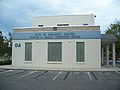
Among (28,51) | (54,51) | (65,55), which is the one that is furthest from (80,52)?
(28,51)

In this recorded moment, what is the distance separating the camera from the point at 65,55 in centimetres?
2909

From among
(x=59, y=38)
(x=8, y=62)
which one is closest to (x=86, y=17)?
(x=59, y=38)

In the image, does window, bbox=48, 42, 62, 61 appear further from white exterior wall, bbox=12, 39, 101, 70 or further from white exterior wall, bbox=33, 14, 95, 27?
white exterior wall, bbox=33, 14, 95, 27

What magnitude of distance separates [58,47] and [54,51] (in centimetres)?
72

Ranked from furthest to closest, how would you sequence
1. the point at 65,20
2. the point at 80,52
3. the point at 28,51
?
1. the point at 65,20
2. the point at 28,51
3. the point at 80,52

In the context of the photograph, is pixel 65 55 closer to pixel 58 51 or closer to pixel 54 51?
pixel 58 51

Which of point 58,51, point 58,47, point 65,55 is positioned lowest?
point 65,55

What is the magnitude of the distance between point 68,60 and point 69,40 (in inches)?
93.5

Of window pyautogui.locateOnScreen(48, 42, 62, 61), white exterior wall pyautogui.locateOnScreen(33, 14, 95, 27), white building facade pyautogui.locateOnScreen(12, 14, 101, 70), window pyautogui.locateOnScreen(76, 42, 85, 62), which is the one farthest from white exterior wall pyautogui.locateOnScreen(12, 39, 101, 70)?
white exterior wall pyautogui.locateOnScreen(33, 14, 95, 27)

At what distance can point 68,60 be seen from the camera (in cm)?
2900

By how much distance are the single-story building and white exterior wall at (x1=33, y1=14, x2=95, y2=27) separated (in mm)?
9526

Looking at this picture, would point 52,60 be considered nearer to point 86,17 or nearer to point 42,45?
point 42,45

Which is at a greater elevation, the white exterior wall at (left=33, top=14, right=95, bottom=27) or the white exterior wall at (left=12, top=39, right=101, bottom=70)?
the white exterior wall at (left=33, top=14, right=95, bottom=27)

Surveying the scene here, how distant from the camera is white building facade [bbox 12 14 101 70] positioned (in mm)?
28562
